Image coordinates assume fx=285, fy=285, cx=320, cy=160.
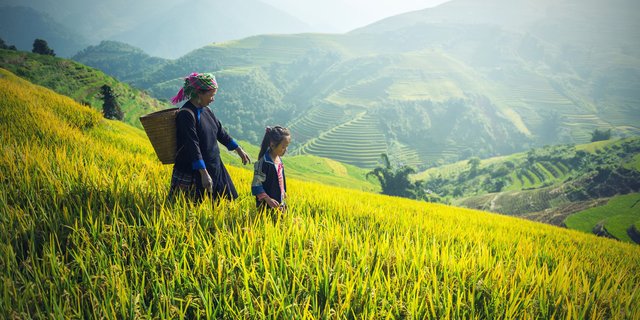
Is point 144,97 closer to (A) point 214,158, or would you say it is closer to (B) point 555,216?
(A) point 214,158

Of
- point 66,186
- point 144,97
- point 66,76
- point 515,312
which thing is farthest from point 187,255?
point 144,97

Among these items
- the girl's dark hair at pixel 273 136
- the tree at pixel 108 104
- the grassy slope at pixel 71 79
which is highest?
the grassy slope at pixel 71 79

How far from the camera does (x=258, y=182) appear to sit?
327 cm

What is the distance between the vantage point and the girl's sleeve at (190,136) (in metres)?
3.02

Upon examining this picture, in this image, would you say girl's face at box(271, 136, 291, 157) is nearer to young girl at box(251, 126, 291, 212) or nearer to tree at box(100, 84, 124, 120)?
young girl at box(251, 126, 291, 212)

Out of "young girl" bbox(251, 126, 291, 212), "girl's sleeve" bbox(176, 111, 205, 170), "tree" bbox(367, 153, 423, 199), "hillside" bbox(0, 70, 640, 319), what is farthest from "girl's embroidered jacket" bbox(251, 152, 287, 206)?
"tree" bbox(367, 153, 423, 199)

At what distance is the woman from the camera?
3.03 metres

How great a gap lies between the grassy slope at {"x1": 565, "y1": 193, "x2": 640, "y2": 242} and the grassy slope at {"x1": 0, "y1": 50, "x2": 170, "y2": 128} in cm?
7867

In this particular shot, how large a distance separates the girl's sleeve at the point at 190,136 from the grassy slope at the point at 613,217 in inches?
1822

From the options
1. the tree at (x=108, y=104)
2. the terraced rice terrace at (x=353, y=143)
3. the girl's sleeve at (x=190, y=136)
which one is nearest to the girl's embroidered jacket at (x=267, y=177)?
the girl's sleeve at (x=190, y=136)

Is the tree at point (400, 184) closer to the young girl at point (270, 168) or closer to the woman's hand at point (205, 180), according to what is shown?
the young girl at point (270, 168)

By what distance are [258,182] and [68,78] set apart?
86.5 metres

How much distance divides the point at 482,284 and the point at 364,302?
0.92m

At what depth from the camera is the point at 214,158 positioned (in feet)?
11.2
